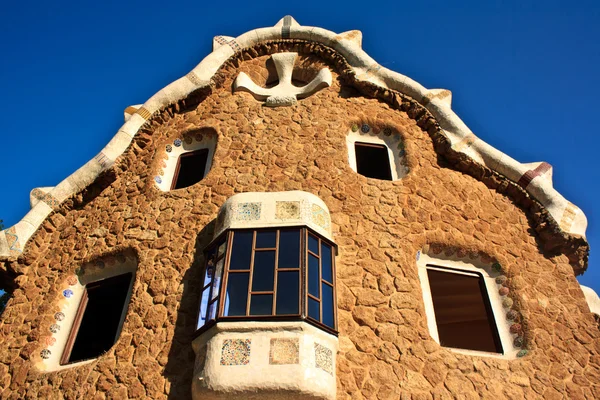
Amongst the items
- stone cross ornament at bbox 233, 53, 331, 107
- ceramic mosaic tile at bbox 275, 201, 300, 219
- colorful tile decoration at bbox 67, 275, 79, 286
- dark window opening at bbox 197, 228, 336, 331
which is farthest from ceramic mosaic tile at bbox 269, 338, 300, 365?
stone cross ornament at bbox 233, 53, 331, 107

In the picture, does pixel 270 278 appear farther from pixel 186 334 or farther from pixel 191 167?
pixel 191 167

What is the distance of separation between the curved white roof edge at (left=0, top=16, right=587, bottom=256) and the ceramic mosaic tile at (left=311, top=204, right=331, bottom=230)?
246 centimetres

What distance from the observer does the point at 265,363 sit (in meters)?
4.17

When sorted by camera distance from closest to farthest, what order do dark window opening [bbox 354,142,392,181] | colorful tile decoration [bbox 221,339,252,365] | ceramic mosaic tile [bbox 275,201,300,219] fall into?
colorful tile decoration [bbox 221,339,252,365] → ceramic mosaic tile [bbox 275,201,300,219] → dark window opening [bbox 354,142,392,181]

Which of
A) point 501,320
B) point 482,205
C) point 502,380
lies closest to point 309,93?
point 482,205

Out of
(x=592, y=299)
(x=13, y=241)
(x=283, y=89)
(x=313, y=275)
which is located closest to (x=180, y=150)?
(x=283, y=89)

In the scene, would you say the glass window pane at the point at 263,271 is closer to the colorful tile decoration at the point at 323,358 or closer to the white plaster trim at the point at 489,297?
the colorful tile decoration at the point at 323,358

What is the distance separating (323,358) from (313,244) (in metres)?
1.15

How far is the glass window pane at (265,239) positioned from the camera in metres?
4.97

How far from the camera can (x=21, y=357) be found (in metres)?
5.43

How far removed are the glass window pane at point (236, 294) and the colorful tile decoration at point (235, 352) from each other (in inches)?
10.5

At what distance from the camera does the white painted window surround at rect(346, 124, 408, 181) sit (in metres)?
6.88

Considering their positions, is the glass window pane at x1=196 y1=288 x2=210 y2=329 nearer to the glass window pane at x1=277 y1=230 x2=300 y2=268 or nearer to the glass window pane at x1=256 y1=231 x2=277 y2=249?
the glass window pane at x1=256 y1=231 x2=277 y2=249

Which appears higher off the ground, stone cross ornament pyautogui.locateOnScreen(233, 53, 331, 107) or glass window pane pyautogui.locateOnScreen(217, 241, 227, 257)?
stone cross ornament pyautogui.locateOnScreen(233, 53, 331, 107)
